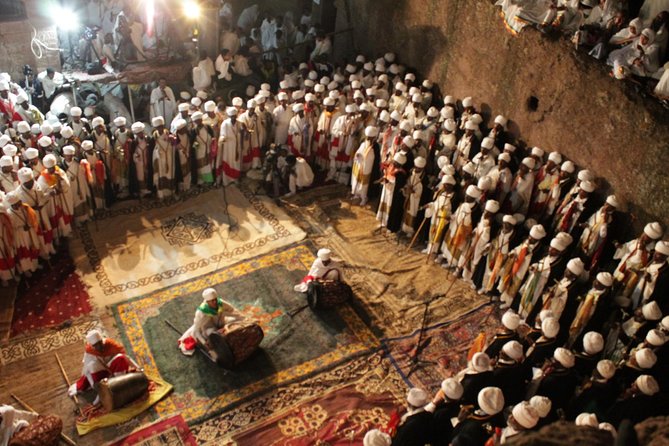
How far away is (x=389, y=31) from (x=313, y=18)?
3048 millimetres

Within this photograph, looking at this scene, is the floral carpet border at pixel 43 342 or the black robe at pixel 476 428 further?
the floral carpet border at pixel 43 342

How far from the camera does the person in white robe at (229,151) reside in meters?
11.8

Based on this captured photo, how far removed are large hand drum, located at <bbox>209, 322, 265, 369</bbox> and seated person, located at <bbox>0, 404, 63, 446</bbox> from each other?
2.10 m

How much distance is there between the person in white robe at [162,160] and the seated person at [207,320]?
3.61m

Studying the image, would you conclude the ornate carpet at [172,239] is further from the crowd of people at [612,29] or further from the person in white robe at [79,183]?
the crowd of people at [612,29]

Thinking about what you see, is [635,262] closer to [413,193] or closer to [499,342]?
[499,342]

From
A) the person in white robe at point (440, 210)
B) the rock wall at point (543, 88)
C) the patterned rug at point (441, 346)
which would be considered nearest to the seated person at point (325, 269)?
the patterned rug at point (441, 346)

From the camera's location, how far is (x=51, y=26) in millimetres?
14008

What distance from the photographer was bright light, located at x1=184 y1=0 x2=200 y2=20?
45.0 feet

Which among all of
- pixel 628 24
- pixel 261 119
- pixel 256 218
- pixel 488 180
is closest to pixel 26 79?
pixel 261 119

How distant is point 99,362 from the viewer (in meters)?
8.08

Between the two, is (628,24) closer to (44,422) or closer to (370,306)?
(370,306)

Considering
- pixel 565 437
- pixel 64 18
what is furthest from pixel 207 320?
pixel 64 18

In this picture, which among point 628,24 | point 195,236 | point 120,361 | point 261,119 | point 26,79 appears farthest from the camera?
point 26,79
